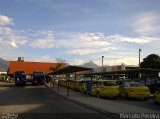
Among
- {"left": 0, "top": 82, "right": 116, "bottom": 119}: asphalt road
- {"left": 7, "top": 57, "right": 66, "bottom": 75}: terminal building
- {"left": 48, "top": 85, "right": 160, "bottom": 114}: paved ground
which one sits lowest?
{"left": 0, "top": 82, "right": 116, "bottom": 119}: asphalt road

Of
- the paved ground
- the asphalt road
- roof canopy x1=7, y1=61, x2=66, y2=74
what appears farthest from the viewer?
roof canopy x1=7, y1=61, x2=66, y2=74

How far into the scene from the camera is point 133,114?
17594 millimetres

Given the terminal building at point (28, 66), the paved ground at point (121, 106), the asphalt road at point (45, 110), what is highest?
the terminal building at point (28, 66)

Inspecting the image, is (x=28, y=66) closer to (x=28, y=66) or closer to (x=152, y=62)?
(x=28, y=66)

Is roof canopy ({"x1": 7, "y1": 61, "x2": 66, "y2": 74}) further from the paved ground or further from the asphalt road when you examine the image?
the paved ground

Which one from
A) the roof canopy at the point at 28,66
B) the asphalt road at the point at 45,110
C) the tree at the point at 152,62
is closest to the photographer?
the asphalt road at the point at 45,110

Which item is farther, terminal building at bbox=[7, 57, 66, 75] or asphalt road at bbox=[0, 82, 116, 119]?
terminal building at bbox=[7, 57, 66, 75]

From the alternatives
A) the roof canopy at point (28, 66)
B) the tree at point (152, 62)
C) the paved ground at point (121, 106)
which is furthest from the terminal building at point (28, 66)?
the paved ground at point (121, 106)

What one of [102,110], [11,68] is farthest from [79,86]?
[11,68]

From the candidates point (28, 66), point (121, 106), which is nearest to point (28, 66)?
point (28, 66)

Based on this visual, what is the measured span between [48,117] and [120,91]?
15546mm

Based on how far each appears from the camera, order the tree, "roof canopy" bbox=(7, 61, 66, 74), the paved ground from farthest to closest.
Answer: "roof canopy" bbox=(7, 61, 66, 74)
the tree
the paved ground

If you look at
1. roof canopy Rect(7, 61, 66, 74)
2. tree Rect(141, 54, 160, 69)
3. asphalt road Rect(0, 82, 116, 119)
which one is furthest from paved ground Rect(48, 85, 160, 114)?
roof canopy Rect(7, 61, 66, 74)

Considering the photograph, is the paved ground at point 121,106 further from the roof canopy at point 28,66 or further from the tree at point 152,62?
the roof canopy at point 28,66
